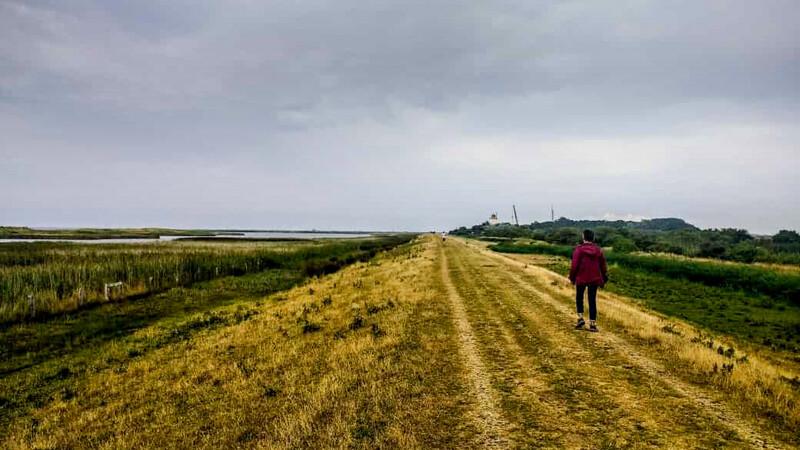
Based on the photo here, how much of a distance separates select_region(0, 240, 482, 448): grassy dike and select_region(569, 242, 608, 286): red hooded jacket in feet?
15.0

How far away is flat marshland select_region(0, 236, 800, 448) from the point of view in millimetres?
6037

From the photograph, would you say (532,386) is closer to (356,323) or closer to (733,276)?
(356,323)

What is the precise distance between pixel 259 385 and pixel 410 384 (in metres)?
3.79

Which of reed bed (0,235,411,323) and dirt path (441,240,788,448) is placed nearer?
dirt path (441,240,788,448)

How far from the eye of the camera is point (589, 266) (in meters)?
11.3

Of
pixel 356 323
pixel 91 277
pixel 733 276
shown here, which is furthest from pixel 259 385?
pixel 733 276

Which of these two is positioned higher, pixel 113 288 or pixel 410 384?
pixel 410 384

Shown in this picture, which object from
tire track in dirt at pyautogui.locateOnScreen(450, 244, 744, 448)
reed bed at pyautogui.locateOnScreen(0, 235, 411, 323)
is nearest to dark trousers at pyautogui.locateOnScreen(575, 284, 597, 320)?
tire track in dirt at pyautogui.locateOnScreen(450, 244, 744, 448)

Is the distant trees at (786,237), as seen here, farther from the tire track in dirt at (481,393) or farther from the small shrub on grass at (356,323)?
the small shrub on grass at (356,323)

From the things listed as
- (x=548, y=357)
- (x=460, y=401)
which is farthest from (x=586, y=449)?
(x=548, y=357)

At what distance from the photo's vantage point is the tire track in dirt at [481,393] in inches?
226

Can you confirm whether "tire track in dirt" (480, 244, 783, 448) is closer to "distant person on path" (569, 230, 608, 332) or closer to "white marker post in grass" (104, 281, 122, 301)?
"distant person on path" (569, 230, 608, 332)

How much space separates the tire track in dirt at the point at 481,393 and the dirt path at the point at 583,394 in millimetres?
20

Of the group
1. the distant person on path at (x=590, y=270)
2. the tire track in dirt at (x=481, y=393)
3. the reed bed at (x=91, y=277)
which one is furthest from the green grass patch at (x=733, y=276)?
the reed bed at (x=91, y=277)
